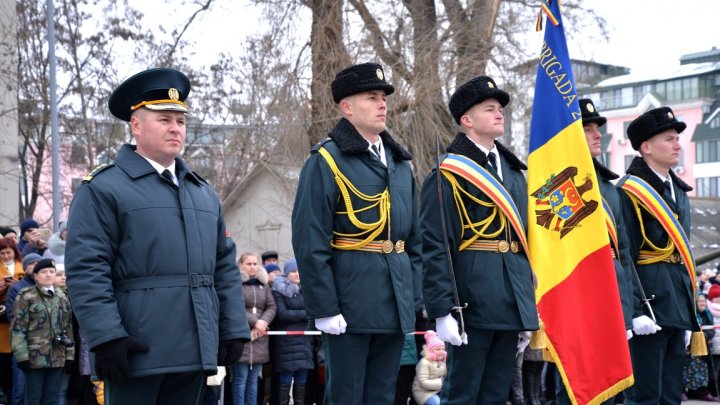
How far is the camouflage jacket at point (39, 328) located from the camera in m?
10.4

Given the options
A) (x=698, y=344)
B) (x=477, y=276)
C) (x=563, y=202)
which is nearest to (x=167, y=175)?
(x=477, y=276)

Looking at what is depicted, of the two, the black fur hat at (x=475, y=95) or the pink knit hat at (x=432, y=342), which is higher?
the black fur hat at (x=475, y=95)

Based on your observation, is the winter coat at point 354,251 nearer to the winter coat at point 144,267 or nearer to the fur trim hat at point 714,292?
the winter coat at point 144,267

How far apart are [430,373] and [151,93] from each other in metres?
6.92

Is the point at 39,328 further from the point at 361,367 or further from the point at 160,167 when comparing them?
the point at 160,167

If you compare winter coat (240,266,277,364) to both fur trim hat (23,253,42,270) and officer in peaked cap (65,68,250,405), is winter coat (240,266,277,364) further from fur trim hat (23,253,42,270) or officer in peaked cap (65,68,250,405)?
officer in peaked cap (65,68,250,405)

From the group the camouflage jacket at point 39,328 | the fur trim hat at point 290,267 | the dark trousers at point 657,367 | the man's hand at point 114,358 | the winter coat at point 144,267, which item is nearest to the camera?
the man's hand at point 114,358

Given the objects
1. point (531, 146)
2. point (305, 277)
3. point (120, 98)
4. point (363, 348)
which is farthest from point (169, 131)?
point (531, 146)

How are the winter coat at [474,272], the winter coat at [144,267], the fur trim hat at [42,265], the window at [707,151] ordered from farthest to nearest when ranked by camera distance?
1. the window at [707,151]
2. the fur trim hat at [42,265]
3. the winter coat at [474,272]
4. the winter coat at [144,267]

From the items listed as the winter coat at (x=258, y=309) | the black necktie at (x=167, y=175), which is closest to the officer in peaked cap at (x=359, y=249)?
the black necktie at (x=167, y=175)

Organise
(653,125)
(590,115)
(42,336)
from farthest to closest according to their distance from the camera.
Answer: (42,336) → (653,125) → (590,115)

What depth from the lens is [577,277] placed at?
6863mm

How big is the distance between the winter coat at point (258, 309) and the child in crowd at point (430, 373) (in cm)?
174

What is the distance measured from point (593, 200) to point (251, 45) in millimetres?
12903
